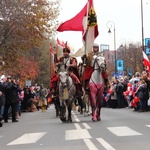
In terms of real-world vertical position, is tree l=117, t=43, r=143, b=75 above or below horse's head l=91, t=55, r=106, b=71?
above

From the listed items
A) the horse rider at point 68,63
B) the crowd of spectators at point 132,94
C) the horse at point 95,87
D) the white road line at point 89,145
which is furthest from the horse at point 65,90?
the white road line at point 89,145

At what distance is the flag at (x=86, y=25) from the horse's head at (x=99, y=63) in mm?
2180

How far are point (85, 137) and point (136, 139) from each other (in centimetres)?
135

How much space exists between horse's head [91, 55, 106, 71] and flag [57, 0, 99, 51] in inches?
85.8

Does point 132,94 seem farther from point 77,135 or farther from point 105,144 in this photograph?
point 105,144

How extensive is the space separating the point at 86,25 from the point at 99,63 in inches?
104

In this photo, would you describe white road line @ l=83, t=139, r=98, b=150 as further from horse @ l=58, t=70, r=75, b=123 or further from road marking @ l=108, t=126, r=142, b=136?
horse @ l=58, t=70, r=75, b=123

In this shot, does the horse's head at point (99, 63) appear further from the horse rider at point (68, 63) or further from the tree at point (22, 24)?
the tree at point (22, 24)

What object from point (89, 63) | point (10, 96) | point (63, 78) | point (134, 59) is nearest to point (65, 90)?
point (63, 78)

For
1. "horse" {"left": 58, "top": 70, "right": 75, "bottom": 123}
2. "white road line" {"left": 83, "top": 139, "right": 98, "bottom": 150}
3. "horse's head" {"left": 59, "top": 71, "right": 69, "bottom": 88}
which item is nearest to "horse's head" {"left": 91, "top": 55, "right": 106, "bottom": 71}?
Result: "horse" {"left": 58, "top": 70, "right": 75, "bottom": 123}

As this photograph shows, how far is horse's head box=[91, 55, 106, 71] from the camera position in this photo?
16.6 meters

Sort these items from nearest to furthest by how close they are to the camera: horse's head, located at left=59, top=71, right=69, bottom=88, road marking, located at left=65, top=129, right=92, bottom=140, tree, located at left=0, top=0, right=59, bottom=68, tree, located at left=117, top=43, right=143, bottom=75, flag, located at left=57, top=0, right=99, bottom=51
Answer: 1. road marking, located at left=65, top=129, right=92, bottom=140
2. horse's head, located at left=59, top=71, right=69, bottom=88
3. flag, located at left=57, top=0, right=99, bottom=51
4. tree, located at left=0, top=0, right=59, bottom=68
5. tree, located at left=117, top=43, right=143, bottom=75

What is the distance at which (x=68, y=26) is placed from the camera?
19094 millimetres

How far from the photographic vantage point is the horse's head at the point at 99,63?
16578 mm
